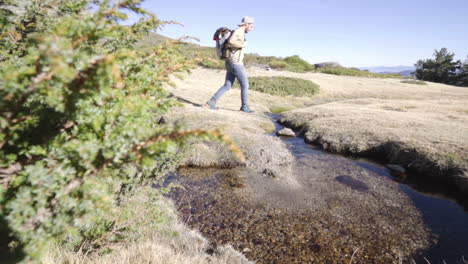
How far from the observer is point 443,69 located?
173 feet

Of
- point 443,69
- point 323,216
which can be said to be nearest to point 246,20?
point 323,216

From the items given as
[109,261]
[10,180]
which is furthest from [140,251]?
[10,180]

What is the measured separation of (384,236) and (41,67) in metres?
5.58

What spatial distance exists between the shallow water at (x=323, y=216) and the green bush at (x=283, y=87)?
593 inches

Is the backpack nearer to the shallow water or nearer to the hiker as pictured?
the hiker

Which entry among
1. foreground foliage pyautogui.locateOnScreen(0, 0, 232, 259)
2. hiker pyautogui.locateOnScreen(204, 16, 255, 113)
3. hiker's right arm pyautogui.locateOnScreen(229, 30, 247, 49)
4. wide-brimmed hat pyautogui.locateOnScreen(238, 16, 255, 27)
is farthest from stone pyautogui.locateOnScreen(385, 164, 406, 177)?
foreground foliage pyautogui.locateOnScreen(0, 0, 232, 259)

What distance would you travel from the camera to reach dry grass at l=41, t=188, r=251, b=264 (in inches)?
111

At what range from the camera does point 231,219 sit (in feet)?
17.1

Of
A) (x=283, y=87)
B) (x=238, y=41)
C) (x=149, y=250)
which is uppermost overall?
(x=238, y=41)

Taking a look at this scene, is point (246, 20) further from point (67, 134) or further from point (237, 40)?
point (67, 134)

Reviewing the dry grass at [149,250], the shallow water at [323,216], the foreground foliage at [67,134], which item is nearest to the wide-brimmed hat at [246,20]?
the shallow water at [323,216]

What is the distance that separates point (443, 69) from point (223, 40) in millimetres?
61128

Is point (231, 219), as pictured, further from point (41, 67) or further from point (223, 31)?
point (223, 31)

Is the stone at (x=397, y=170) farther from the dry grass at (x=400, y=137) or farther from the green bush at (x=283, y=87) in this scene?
the green bush at (x=283, y=87)
